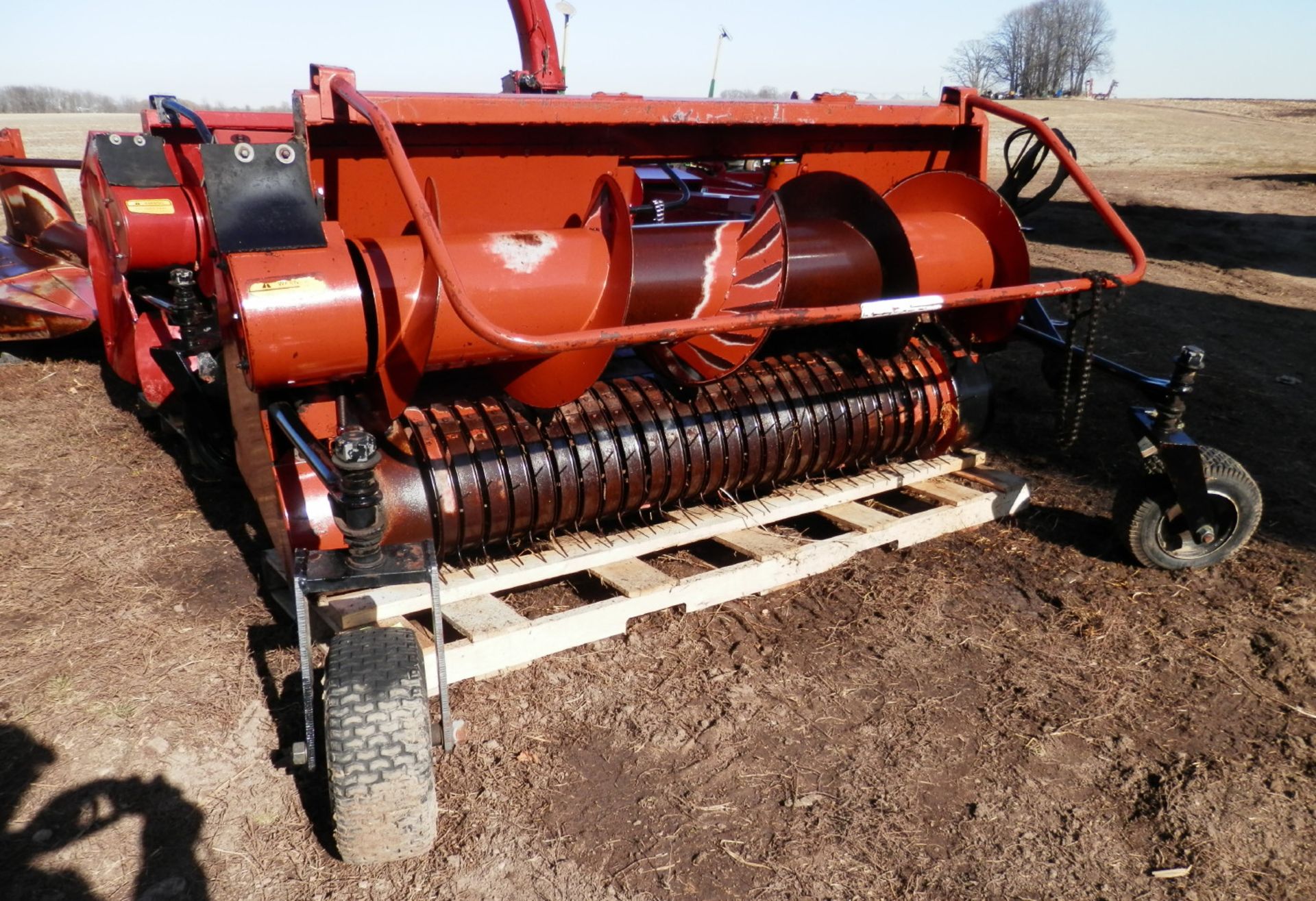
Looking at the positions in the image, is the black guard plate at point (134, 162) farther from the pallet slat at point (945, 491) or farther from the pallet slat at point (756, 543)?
the pallet slat at point (945, 491)

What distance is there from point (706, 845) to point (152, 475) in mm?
2995

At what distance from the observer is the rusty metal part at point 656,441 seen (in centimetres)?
286

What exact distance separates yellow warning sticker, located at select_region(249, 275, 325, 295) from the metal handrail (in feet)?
0.89

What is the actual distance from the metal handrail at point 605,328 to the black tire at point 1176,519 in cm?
81

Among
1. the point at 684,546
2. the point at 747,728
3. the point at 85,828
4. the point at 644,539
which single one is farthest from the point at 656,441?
the point at 85,828

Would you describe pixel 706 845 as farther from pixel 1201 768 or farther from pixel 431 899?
pixel 1201 768

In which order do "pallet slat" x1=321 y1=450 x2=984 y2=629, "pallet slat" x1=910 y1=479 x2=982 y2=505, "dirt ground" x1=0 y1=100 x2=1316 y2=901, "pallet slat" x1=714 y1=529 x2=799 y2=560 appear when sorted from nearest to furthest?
"dirt ground" x1=0 y1=100 x2=1316 y2=901 < "pallet slat" x1=321 y1=450 x2=984 y2=629 < "pallet slat" x1=714 y1=529 x2=799 y2=560 < "pallet slat" x1=910 y1=479 x2=982 y2=505

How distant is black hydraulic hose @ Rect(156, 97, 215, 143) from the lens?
2615 mm

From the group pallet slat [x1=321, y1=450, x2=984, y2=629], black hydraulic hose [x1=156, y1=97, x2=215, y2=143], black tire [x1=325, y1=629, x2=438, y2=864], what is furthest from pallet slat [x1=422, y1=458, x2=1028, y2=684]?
black hydraulic hose [x1=156, y1=97, x2=215, y2=143]

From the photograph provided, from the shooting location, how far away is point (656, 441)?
123 inches

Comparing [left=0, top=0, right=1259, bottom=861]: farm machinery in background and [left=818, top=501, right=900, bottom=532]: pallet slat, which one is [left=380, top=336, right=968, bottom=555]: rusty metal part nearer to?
[left=0, top=0, right=1259, bottom=861]: farm machinery in background

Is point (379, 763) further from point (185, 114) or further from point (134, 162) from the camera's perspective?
point (134, 162)

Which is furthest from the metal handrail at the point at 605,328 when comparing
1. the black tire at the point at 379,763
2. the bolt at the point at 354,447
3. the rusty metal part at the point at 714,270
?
the black tire at the point at 379,763

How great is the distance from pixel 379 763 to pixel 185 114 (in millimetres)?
2044
